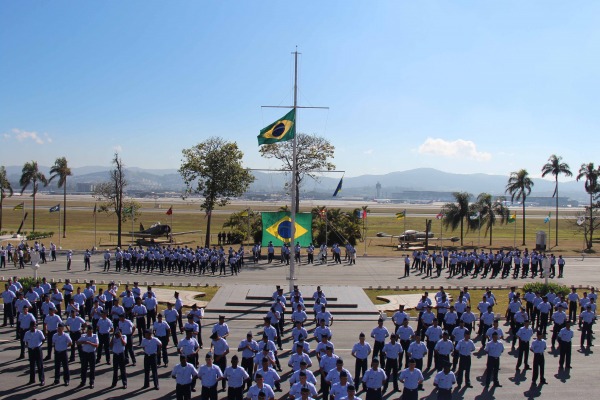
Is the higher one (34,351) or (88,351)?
(88,351)

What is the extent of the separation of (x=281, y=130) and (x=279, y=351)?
10598 millimetres

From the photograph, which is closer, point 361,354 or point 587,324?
point 361,354

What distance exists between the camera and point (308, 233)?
1275 inches

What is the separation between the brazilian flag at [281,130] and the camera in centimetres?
2372

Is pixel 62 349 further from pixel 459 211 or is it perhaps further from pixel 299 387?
pixel 459 211

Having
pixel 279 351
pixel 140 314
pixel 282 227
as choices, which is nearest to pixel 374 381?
pixel 279 351

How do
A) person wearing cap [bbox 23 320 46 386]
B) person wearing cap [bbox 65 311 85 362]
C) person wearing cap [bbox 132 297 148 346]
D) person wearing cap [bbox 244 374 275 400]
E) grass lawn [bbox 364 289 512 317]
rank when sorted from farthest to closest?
grass lawn [bbox 364 289 512 317] → person wearing cap [bbox 132 297 148 346] → person wearing cap [bbox 65 311 85 362] → person wearing cap [bbox 23 320 46 386] → person wearing cap [bbox 244 374 275 400]

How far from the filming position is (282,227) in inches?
1220

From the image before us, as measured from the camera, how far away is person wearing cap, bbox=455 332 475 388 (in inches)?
545

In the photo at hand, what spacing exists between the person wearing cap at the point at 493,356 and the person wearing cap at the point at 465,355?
1.60 feet

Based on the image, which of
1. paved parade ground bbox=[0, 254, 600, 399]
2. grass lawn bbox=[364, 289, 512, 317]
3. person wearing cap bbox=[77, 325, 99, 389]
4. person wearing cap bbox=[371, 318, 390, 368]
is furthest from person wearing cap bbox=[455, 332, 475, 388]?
grass lawn bbox=[364, 289, 512, 317]

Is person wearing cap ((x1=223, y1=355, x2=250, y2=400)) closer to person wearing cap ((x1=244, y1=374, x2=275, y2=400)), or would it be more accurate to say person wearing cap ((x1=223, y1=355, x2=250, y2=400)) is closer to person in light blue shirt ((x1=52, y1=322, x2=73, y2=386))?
person wearing cap ((x1=244, y1=374, x2=275, y2=400))

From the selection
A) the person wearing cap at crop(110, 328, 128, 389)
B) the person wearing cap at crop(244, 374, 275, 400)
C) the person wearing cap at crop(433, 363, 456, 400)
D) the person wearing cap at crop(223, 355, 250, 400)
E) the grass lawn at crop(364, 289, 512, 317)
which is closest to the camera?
the person wearing cap at crop(244, 374, 275, 400)

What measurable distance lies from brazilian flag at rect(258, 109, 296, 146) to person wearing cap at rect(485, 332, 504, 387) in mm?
12861
